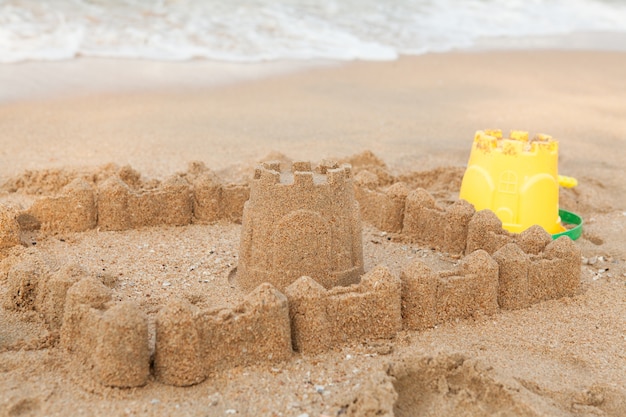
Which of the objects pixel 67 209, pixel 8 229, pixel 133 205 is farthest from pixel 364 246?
pixel 8 229

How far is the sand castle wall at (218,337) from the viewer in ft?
9.06

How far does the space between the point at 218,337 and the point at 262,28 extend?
31.9ft

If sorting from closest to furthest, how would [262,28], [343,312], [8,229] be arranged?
[343,312] → [8,229] → [262,28]

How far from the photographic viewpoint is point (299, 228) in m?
3.45

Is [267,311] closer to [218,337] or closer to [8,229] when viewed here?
[218,337]

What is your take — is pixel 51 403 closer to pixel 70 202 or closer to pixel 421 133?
pixel 70 202

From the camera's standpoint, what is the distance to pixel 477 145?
4520mm

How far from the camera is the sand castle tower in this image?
345 centimetres

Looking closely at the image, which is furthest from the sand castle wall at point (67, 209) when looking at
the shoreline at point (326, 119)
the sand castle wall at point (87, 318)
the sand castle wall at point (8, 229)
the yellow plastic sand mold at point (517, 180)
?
the yellow plastic sand mold at point (517, 180)

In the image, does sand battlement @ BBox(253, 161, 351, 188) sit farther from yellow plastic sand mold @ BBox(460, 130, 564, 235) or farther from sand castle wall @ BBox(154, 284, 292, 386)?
yellow plastic sand mold @ BBox(460, 130, 564, 235)

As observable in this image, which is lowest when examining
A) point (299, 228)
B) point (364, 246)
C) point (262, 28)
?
point (364, 246)

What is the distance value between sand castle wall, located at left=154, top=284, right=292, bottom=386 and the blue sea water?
23.2ft

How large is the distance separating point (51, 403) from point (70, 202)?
6.20ft

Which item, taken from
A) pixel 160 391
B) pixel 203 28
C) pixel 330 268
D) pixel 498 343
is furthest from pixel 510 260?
pixel 203 28
